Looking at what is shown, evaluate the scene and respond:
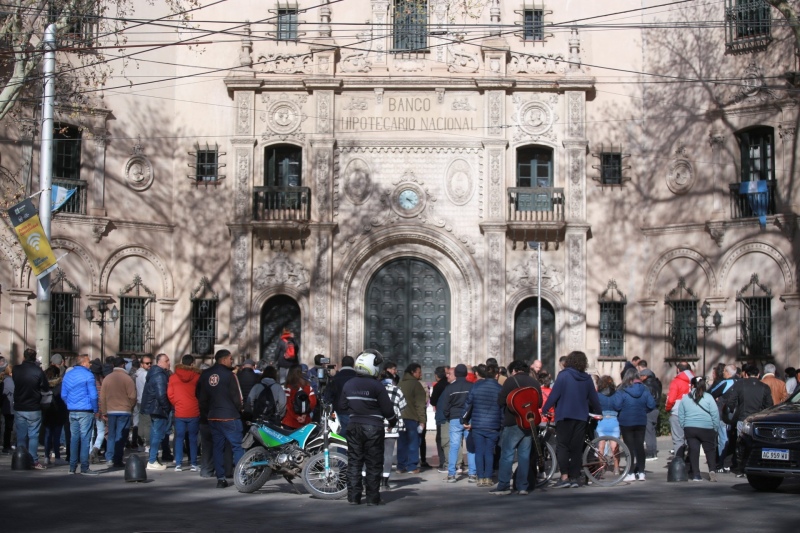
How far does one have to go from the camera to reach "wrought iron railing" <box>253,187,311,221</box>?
1241 inches

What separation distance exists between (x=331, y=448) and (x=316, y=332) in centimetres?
1529

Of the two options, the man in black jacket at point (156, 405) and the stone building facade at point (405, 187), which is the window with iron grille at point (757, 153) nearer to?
the stone building facade at point (405, 187)

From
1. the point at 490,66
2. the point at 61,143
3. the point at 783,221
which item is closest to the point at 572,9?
the point at 490,66

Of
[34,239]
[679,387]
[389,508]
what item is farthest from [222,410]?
[679,387]

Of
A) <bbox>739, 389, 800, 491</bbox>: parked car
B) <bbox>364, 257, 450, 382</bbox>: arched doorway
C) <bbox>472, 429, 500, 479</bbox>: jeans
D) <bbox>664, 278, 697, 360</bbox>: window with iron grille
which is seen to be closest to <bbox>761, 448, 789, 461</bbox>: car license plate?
<bbox>739, 389, 800, 491</bbox>: parked car

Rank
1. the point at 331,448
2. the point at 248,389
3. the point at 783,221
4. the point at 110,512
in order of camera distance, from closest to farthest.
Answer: the point at 110,512, the point at 331,448, the point at 248,389, the point at 783,221

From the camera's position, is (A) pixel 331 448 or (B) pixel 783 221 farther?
(B) pixel 783 221

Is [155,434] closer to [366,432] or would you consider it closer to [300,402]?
[300,402]

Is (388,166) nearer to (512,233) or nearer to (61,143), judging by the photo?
(512,233)

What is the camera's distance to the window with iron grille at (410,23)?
32312 mm

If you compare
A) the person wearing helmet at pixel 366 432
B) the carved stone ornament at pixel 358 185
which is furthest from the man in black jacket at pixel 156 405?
the carved stone ornament at pixel 358 185

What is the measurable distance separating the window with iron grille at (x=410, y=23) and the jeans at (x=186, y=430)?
16.1 m

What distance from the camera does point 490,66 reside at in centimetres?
3162

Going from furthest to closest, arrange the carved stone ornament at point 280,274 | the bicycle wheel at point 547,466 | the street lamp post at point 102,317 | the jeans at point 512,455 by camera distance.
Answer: the carved stone ornament at point 280,274, the street lamp post at point 102,317, the bicycle wheel at point 547,466, the jeans at point 512,455
